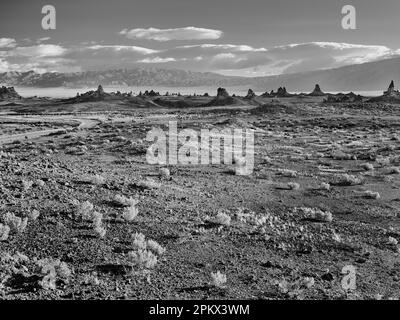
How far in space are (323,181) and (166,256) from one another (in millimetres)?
15294

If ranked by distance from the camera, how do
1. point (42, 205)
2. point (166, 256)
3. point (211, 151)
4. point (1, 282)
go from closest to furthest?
point (1, 282)
point (166, 256)
point (42, 205)
point (211, 151)

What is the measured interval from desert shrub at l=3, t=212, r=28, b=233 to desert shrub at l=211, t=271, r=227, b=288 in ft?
19.7

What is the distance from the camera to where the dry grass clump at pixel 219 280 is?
1150cm

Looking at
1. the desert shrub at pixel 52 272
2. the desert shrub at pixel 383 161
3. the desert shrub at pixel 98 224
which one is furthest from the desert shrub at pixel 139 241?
the desert shrub at pixel 383 161

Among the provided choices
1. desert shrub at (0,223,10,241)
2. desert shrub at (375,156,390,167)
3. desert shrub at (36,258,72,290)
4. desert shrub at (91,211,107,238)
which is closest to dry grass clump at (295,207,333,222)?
desert shrub at (91,211,107,238)

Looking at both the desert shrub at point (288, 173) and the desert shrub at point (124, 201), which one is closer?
the desert shrub at point (124, 201)

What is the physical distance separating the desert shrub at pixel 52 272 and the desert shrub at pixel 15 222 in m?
2.16

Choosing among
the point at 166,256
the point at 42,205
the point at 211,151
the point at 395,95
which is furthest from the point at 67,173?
the point at 395,95

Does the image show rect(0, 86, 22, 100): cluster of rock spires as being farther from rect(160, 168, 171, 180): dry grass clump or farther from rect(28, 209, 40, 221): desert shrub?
rect(28, 209, 40, 221): desert shrub

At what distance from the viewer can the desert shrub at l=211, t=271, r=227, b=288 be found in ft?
37.8

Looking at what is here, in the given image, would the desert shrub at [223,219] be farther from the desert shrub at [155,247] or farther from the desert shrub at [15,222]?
the desert shrub at [15,222]

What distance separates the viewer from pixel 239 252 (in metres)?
13.9
